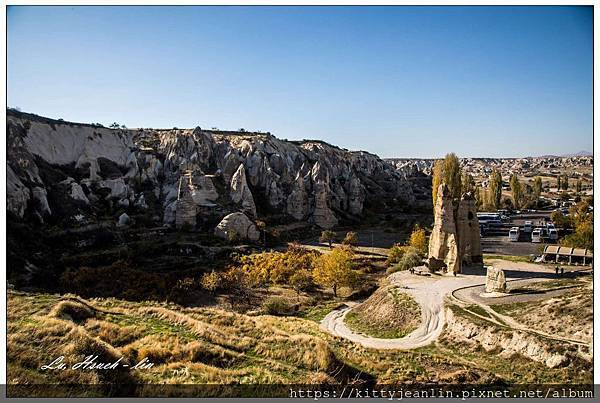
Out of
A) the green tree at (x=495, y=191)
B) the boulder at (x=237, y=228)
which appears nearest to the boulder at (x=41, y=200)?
the boulder at (x=237, y=228)

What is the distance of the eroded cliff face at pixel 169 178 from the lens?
36.5m

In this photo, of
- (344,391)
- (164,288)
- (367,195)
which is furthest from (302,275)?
(367,195)

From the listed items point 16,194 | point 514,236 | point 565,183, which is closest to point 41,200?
point 16,194

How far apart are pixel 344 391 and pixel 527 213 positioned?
42245 mm

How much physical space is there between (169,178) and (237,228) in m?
19.0

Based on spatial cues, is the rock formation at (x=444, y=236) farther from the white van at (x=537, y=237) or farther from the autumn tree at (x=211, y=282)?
the white van at (x=537, y=237)

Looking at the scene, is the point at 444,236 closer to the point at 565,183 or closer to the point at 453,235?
the point at 453,235

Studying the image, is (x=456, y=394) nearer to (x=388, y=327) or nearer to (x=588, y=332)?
(x=588, y=332)

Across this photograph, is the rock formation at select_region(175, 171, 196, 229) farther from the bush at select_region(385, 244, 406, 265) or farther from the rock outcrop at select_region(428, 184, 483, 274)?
the rock outcrop at select_region(428, 184, 483, 274)

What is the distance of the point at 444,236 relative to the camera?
2061cm

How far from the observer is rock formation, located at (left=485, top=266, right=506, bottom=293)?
16188 millimetres

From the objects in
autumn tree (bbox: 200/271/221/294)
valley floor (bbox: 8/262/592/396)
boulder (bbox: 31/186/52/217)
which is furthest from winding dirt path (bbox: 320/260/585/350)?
boulder (bbox: 31/186/52/217)

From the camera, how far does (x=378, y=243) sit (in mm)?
36031

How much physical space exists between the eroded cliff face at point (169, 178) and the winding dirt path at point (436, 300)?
877 inches
